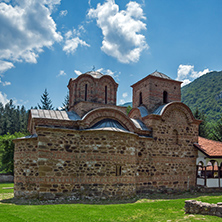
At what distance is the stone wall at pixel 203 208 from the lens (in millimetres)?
7418

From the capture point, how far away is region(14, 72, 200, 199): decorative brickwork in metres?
11.1

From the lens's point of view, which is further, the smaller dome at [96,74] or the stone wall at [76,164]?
the smaller dome at [96,74]

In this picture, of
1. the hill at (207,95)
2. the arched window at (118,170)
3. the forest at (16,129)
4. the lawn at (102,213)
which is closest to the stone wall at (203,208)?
the lawn at (102,213)

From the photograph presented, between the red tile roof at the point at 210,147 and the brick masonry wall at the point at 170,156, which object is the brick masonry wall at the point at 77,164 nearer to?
the brick masonry wall at the point at 170,156

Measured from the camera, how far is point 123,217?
775cm

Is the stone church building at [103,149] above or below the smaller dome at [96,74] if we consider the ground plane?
below

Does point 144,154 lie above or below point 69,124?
below

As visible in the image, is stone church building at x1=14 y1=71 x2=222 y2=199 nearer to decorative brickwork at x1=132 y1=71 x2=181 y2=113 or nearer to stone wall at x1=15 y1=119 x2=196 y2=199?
stone wall at x1=15 y1=119 x2=196 y2=199

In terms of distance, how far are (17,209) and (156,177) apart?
7.71m

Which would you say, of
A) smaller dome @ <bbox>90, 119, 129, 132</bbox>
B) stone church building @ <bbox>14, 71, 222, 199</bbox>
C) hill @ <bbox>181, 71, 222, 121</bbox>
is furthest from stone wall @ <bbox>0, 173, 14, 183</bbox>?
hill @ <bbox>181, 71, 222, 121</bbox>

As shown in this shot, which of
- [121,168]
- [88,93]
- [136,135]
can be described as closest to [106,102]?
[88,93]

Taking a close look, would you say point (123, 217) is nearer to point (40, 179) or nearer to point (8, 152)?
point (40, 179)

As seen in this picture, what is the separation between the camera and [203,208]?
7.72m

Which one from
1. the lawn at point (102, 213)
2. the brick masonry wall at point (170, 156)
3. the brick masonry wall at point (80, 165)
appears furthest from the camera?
the brick masonry wall at point (170, 156)
